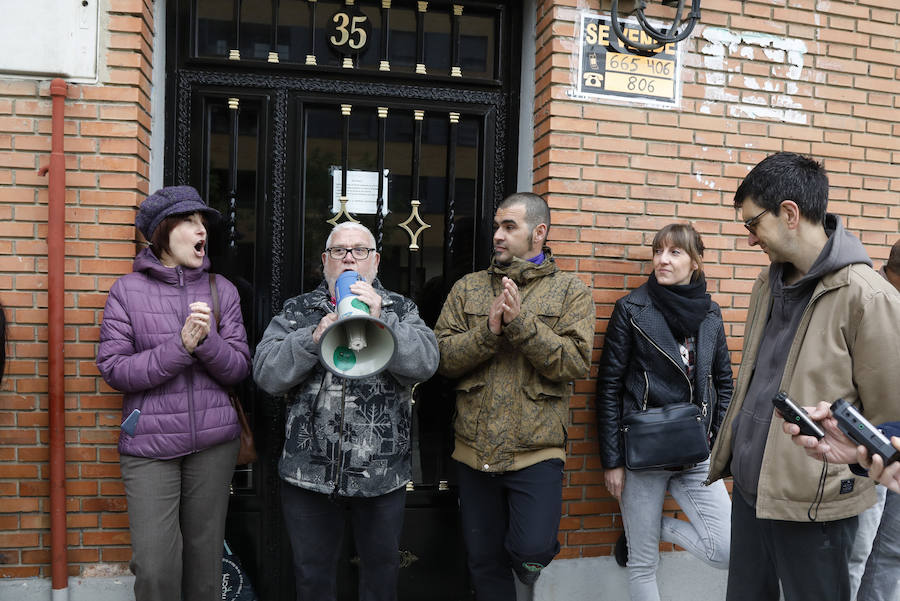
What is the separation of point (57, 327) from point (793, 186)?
3104 mm

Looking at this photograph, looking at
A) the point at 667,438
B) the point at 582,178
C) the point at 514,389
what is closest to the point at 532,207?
the point at 582,178

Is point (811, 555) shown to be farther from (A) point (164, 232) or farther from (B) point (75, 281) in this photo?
(B) point (75, 281)

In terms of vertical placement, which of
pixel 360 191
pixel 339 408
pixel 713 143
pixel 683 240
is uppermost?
pixel 713 143

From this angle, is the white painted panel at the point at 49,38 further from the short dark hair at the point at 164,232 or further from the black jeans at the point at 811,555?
the black jeans at the point at 811,555

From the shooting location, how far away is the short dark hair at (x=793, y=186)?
218cm

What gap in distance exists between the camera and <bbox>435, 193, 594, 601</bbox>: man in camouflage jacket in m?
2.87

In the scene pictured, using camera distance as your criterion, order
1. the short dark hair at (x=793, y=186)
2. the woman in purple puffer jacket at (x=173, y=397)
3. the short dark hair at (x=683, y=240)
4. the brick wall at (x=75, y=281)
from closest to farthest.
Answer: the short dark hair at (x=793, y=186) → the woman in purple puffer jacket at (x=173, y=397) → the brick wall at (x=75, y=281) → the short dark hair at (x=683, y=240)

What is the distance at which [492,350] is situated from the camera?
112 inches

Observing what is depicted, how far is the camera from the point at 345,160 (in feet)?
11.7

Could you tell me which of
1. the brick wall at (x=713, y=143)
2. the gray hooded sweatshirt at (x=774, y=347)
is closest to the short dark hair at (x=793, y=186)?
the gray hooded sweatshirt at (x=774, y=347)

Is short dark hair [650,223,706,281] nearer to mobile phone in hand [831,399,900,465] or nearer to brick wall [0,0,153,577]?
mobile phone in hand [831,399,900,465]

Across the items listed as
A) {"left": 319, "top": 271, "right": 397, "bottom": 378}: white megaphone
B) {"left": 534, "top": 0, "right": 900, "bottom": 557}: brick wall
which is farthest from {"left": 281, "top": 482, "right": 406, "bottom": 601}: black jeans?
{"left": 534, "top": 0, "right": 900, "bottom": 557}: brick wall

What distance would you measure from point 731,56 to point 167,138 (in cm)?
314

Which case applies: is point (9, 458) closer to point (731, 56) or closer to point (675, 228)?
point (675, 228)
